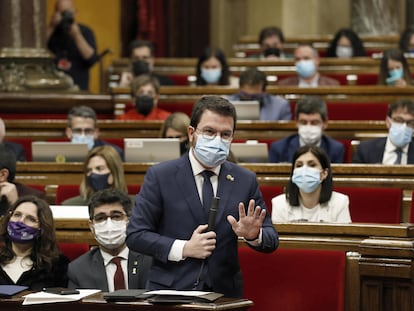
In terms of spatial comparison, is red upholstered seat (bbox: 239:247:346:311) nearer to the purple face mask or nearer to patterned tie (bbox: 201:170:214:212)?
patterned tie (bbox: 201:170:214:212)

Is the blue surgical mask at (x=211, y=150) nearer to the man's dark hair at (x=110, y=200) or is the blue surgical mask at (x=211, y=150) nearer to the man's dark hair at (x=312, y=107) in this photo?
the man's dark hair at (x=110, y=200)

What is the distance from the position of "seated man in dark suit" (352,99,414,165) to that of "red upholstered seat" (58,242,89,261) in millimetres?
2249

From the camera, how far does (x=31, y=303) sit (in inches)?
158

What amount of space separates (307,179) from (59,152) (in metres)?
2.04

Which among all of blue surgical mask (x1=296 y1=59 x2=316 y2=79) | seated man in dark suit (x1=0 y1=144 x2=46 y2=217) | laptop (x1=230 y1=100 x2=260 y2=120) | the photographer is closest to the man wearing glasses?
laptop (x1=230 y1=100 x2=260 y2=120)

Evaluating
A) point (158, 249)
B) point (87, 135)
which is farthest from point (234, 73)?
point (158, 249)

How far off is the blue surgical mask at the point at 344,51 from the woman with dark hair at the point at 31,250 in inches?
249

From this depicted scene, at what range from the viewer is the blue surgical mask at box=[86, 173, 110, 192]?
250 inches

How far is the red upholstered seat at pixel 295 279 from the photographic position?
15.4ft

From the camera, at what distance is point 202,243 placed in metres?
4.04

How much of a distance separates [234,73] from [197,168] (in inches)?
252

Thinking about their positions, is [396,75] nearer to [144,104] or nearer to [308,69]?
[308,69]

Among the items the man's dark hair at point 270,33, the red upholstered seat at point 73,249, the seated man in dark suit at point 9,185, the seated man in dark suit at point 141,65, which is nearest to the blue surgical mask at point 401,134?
the seated man in dark suit at point 9,185

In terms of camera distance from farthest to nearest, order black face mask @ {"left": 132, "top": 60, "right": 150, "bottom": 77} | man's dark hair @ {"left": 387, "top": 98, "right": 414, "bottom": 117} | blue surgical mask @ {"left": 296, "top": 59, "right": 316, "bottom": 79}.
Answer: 1. black face mask @ {"left": 132, "top": 60, "right": 150, "bottom": 77}
2. blue surgical mask @ {"left": 296, "top": 59, "right": 316, "bottom": 79}
3. man's dark hair @ {"left": 387, "top": 98, "right": 414, "bottom": 117}
